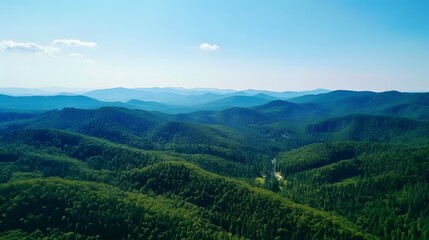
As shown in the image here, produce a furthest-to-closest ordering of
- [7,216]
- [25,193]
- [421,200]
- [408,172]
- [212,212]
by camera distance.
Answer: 1. [408,172]
2. [421,200]
3. [212,212]
4. [25,193]
5. [7,216]

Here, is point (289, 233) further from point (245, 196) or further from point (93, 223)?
point (93, 223)

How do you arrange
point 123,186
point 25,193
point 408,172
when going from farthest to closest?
point 408,172
point 123,186
point 25,193

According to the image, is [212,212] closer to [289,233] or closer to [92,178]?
[289,233]

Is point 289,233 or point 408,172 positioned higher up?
point 408,172

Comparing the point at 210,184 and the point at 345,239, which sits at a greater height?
the point at 210,184

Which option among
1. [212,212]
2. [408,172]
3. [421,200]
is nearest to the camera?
[212,212]

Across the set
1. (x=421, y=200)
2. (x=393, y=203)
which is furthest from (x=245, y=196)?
(x=421, y=200)

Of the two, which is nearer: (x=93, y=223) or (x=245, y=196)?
(x=93, y=223)

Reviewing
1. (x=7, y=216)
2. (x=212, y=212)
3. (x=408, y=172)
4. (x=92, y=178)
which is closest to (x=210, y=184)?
(x=212, y=212)

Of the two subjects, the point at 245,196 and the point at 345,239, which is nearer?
the point at 345,239
